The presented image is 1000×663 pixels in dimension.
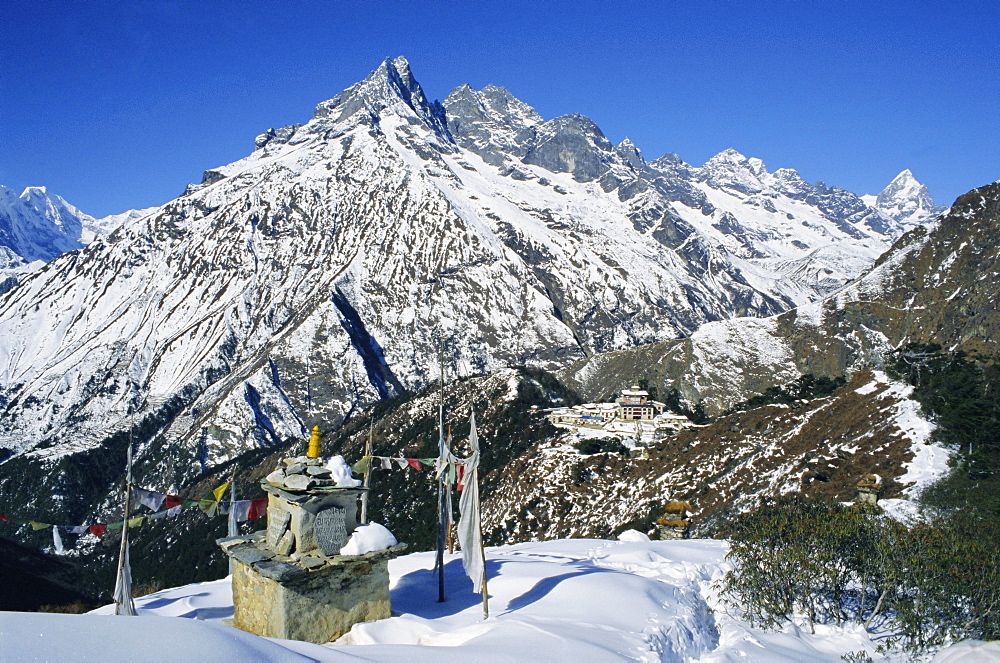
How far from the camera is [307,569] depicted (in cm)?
1258

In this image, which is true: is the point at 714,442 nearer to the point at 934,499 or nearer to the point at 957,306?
the point at 934,499

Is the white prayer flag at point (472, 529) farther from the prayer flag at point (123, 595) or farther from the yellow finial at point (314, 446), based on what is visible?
the prayer flag at point (123, 595)

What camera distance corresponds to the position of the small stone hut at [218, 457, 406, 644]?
41.7ft

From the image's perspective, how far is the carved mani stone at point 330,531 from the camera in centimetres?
1320

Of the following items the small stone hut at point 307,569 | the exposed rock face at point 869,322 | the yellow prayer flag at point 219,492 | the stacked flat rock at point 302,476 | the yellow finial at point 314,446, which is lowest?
the small stone hut at point 307,569

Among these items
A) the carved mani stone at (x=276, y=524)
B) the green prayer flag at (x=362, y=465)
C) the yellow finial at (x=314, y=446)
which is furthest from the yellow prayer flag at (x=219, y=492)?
the yellow finial at (x=314, y=446)

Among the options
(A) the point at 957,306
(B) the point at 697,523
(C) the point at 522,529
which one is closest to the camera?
(B) the point at 697,523

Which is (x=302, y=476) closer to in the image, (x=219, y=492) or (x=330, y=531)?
(x=330, y=531)

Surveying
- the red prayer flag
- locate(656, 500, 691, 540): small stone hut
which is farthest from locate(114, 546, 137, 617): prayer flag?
locate(656, 500, 691, 540): small stone hut

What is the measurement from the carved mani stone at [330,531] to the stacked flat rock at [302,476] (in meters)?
0.66

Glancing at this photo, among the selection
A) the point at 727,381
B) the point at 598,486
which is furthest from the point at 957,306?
the point at 598,486

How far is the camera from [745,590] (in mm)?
16672

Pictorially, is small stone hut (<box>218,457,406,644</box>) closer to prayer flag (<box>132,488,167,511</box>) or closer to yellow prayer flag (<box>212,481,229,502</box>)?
yellow prayer flag (<box>212,481,229,502</box>)

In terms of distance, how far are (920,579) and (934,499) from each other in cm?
1174
